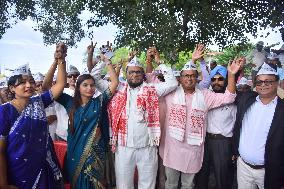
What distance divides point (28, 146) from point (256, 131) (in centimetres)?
258

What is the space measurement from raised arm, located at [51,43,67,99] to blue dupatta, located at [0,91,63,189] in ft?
0.75

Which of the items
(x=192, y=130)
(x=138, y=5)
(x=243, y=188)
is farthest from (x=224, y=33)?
(x=243, y=188)

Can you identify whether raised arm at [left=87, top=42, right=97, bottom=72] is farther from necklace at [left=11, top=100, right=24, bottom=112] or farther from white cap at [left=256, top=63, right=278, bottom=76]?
white cap at [left=256, top=63, right=278, bottom=76]

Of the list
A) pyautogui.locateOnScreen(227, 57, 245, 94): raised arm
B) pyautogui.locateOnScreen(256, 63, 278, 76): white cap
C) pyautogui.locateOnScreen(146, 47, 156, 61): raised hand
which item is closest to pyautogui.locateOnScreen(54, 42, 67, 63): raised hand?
pyautogui.locateOnScreen(146, 47, 156, 61): raised hand

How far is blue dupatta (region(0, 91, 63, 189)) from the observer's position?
3.28 metres

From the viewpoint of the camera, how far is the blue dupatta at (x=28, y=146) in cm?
328

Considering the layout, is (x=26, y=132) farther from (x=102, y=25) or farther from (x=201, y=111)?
(x=102, y=25)

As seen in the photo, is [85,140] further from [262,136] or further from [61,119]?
[262,136]

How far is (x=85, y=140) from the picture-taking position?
4332 mm

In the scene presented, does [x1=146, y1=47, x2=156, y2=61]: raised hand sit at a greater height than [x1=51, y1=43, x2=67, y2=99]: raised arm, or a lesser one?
greater

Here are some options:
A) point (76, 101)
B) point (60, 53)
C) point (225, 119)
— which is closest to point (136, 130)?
point (76, 101)

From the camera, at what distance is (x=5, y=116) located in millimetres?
3250

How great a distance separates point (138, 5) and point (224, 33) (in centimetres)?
254

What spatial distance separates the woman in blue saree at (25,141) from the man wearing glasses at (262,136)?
2252mm
